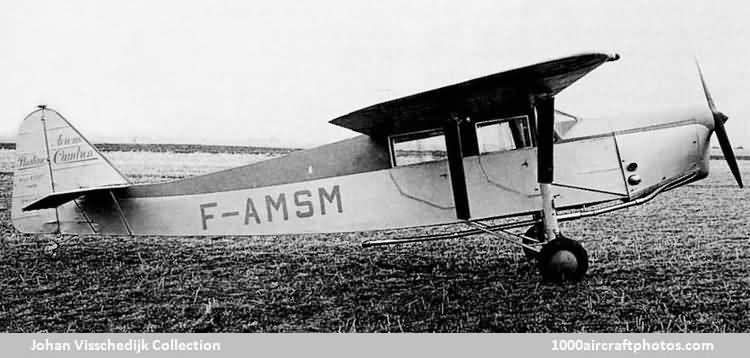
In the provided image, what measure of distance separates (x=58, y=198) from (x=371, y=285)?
366 cm

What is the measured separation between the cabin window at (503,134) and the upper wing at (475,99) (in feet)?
0.35

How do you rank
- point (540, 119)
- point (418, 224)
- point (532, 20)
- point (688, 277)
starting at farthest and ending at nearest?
point (532, 20) → point (418, 224) → point (688, 277) → point (540, 119)

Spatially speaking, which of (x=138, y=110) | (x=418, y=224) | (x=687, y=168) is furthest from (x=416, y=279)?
(x=138, y=110)

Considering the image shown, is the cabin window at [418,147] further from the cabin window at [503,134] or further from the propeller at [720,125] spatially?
the propeller at [720,125]

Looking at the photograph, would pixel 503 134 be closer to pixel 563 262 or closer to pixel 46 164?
pixel 563 262

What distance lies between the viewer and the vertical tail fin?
19.7 feet

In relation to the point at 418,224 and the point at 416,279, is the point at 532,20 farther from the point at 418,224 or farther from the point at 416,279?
the point at 416,279

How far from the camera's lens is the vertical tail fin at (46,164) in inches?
236

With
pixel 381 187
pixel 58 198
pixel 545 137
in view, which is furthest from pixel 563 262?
pixel 58 198

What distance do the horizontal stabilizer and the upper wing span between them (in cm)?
306

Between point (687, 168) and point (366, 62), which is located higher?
point (366, 62)

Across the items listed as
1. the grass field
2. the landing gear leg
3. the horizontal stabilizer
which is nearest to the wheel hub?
the grass field

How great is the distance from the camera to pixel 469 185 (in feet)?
16.6
